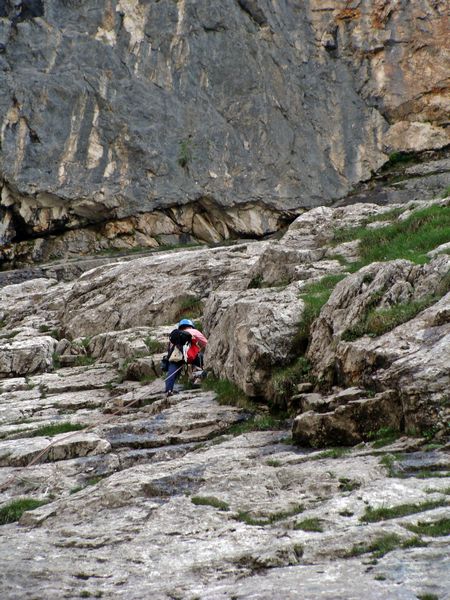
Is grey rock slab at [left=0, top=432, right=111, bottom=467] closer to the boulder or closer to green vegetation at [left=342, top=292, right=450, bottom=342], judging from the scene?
the boulder

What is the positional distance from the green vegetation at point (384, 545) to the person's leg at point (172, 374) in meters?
8.69

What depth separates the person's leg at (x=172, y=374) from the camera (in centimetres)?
1521

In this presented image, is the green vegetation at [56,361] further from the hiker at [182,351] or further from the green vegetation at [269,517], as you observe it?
the green vegetation at [269,517]

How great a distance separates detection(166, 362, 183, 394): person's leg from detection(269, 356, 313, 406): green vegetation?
9.61 ft

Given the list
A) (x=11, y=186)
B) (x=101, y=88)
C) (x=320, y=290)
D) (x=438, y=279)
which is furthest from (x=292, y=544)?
(x=101, y=88)

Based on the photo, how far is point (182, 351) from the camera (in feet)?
51.8

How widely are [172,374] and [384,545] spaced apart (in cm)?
904

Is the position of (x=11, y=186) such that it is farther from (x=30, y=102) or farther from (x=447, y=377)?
(x=447, y=377)

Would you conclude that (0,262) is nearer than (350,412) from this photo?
No

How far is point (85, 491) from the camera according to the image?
9.66 metres

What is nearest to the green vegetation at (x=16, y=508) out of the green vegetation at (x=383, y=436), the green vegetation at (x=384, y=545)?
the green vegetation at (x=383, y=436)

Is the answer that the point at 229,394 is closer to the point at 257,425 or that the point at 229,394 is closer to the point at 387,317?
the point at 257,425

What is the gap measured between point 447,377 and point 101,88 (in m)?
41.6

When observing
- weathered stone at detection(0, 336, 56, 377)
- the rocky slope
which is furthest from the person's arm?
weathered stone at detection(0, 336, 56, 377)
